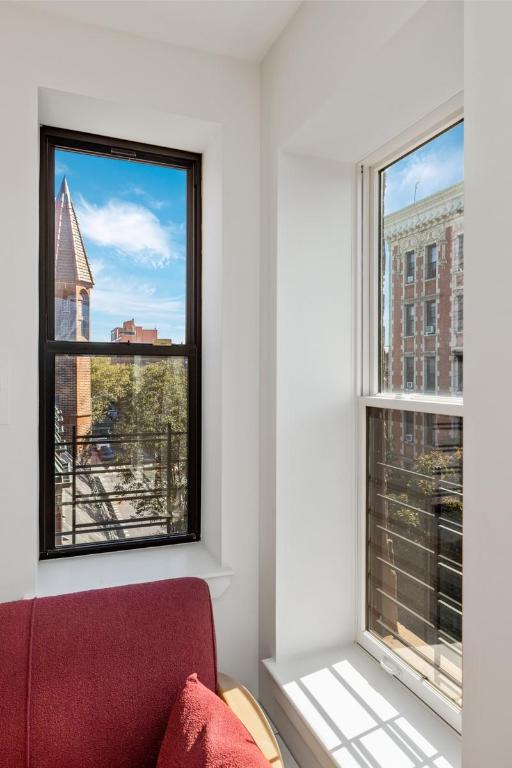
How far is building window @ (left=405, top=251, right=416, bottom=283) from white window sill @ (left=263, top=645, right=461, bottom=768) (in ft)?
4.17

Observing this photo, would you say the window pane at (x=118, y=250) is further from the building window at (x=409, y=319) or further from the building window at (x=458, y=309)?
the building window at (x=458, y=309)

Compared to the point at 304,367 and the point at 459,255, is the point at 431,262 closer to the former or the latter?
the point at 459,255

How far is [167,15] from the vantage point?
5.30ft

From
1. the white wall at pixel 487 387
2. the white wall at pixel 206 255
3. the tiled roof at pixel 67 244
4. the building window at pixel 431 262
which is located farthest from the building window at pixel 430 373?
the tiled roof at pixel 67 244

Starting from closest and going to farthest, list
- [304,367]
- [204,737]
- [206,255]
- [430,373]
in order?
[204,737] < [430,373] < [304,367] < [206,255]

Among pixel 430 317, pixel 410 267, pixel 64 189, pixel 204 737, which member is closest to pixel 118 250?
pixel 64 189

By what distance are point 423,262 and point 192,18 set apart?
1.09 m

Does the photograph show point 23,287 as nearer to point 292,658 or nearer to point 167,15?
point 167,15

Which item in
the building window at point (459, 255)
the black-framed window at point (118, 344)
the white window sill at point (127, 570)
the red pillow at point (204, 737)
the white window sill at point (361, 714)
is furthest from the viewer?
the black-framed window at point (118, 344)

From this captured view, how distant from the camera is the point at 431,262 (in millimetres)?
1500

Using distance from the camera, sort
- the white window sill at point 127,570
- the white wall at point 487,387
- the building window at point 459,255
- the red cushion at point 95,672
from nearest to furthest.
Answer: the white wall at point 487,387 < the red cushion at point 95,672 < the building window at point 459,255 < the white window sill at point 127,570

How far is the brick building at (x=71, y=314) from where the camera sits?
191cm

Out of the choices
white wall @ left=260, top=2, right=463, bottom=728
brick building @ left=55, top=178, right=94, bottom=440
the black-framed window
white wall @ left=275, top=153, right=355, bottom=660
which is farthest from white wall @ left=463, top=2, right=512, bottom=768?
brick building @ left=55, top=178, right=94, bottom=440

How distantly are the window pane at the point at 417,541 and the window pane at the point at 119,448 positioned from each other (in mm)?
807
